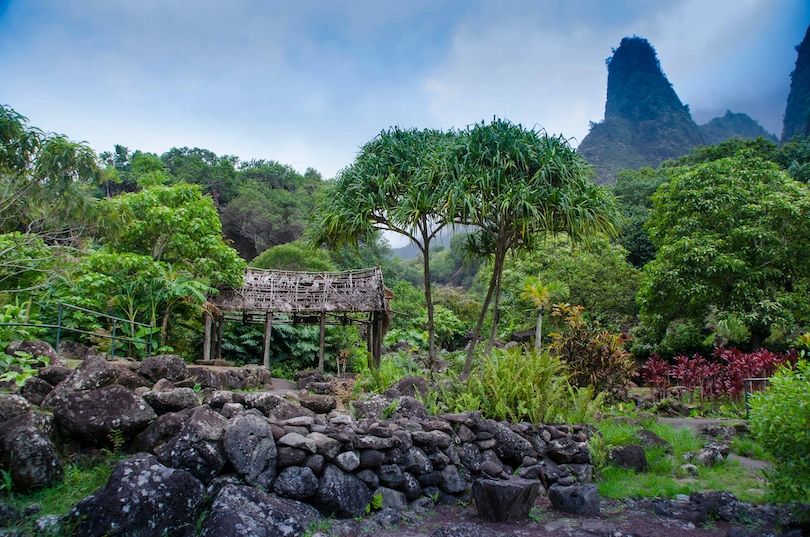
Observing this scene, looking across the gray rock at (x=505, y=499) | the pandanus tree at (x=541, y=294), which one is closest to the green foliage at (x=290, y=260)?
the pandanus tree at (x=541, y=294)

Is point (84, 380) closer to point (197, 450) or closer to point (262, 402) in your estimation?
point (197, 450)

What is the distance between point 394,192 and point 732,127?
90.9m

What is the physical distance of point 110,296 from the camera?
11133mm

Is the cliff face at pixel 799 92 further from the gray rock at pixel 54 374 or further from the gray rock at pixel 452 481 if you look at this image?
the gray rock at pixel 54 374

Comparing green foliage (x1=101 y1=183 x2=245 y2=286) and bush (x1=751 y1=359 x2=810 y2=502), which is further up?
green foliage (x1=101 y1=183 x2=245 y2=286)

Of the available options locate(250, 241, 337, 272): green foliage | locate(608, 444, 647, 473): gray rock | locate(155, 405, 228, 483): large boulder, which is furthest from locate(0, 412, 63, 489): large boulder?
locate(250, 241, 337, 272): green foliage

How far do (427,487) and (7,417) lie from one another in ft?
13.4

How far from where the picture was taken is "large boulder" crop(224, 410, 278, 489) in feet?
16.0

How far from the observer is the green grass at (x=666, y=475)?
619 cm

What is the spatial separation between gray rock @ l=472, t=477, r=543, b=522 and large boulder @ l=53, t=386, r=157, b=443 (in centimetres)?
332

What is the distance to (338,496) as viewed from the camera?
5156 millimetres

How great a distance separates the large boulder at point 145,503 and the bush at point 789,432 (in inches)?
193

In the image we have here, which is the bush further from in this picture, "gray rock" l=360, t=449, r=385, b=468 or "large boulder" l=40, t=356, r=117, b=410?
"large boulder" l=40, t=356, r=117, b=410

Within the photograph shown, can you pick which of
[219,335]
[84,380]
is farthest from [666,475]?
[219,335]
